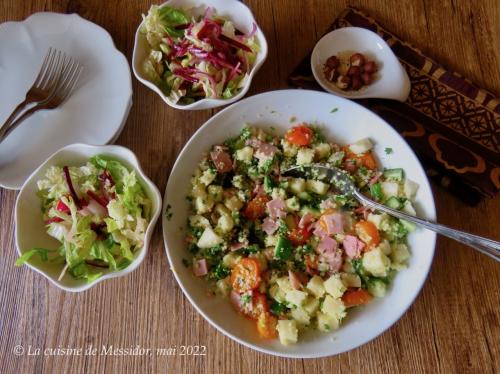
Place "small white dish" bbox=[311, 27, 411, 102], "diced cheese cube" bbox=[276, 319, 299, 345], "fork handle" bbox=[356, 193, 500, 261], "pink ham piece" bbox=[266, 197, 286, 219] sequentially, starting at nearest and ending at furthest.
Answer: "fork handle" bbox=[356, 193, 500, 261] < "diced cheese cube" bbox=[276, 319, 299, 345] < "pink ham piece" bbox=[266, 197, 286, 219] < "small white dish" bbox=[311, 27, 411, 102]

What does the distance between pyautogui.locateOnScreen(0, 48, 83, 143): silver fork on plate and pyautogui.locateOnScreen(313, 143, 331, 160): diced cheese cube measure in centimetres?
82

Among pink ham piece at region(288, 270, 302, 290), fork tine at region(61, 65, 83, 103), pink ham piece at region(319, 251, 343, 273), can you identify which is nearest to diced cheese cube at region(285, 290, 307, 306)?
pink ham piece at region(288, 270, 302, 290)

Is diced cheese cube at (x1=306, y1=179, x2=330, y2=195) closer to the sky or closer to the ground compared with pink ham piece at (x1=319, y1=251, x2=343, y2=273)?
closer to the sky

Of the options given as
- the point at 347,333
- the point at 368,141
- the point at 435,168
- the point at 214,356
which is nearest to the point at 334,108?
the point at 368,141

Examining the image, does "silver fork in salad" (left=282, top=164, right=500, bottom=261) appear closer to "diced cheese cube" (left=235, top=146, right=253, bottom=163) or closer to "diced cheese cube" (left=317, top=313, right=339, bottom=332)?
"diced cheese cube" (left=235, top=146, right=253, bottom=163)

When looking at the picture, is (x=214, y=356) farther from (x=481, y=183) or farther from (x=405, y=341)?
(x=481, y=183)

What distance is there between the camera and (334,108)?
4.26 feet

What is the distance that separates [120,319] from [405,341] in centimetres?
85

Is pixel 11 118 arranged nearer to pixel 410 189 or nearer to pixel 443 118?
pixel 410 189

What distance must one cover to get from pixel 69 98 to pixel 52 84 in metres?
0.07

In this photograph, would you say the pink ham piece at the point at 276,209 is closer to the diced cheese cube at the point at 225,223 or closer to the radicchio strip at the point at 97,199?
the diced cheese cube at the point at 225,223

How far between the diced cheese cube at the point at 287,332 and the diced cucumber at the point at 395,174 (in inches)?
19.8

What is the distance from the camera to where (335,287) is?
116cm

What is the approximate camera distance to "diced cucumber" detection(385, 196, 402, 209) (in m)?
1.23
